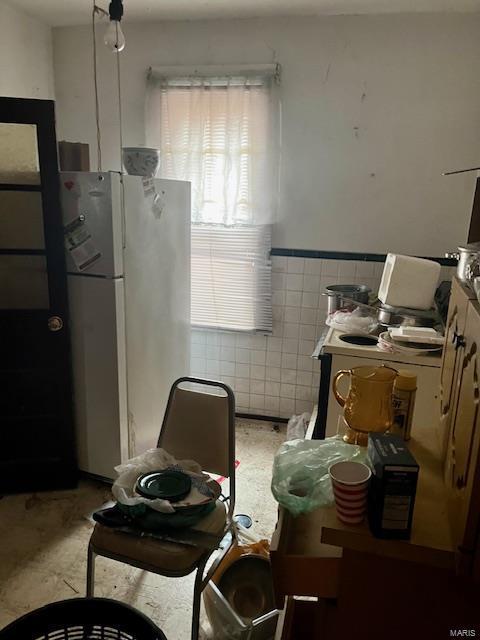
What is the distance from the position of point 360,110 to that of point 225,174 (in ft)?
2.83

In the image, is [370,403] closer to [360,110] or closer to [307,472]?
[307,472]

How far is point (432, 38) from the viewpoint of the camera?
261cm

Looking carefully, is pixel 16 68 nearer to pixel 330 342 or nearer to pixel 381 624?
pixel 330 342

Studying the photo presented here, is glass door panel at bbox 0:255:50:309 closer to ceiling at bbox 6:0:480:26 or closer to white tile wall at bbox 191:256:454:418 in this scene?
white tile wall at bbox 191:256:454:418

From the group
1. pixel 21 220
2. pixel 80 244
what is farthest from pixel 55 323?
pixel 21 220

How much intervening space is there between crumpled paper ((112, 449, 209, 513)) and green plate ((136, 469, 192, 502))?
0.05ft

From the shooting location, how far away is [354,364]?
7.13 ft

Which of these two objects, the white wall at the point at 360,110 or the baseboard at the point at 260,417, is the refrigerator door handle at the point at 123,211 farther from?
the baseboard at the point at 260,417

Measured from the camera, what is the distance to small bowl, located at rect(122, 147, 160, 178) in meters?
2.43

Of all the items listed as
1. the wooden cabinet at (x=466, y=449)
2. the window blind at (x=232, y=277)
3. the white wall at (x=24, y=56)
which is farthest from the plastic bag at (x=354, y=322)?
the white wall at (x=24, y=56)

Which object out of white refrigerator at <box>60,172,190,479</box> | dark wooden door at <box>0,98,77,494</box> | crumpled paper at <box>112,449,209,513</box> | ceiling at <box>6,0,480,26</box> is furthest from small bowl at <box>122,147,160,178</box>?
crumpled paper at <box>112,449,209,513</box>

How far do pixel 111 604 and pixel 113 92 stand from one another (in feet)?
9.67

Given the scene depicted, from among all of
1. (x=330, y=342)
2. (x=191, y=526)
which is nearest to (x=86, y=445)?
(x=191, y=526)

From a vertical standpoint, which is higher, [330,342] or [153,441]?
[330,342]
